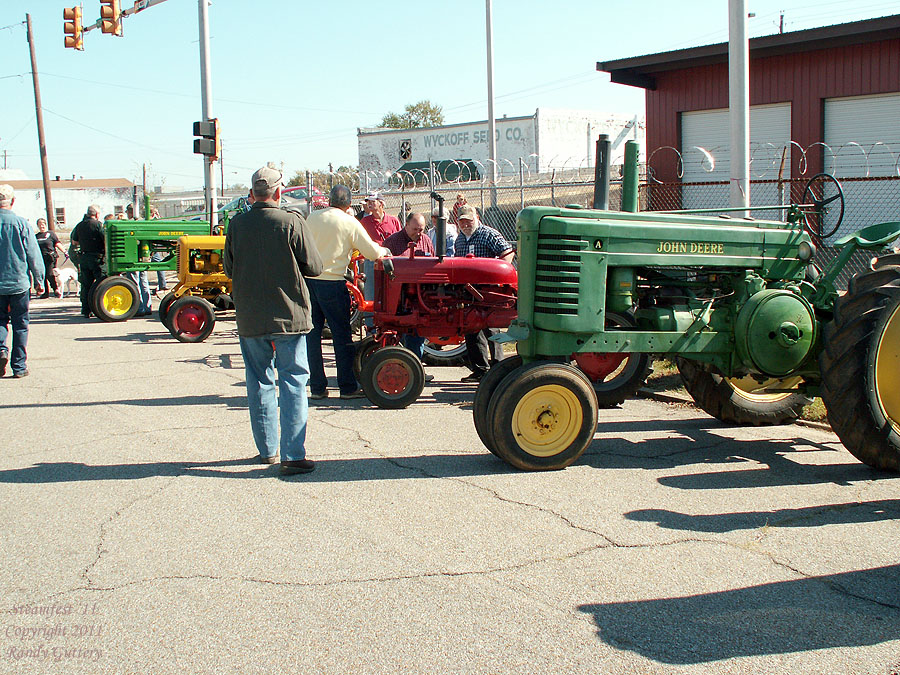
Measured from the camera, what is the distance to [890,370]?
546 cm

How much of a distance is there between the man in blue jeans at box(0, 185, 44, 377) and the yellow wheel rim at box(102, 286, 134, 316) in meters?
5.39

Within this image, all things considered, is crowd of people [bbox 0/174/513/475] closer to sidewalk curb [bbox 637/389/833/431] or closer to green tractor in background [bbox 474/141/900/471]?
green tractor in background [bbox 474/141/900/471]

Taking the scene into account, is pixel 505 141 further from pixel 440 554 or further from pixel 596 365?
pixel 440 554

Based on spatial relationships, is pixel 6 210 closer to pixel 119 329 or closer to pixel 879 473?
pixel 119 329

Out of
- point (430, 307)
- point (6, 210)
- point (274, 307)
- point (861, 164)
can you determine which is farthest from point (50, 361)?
point (861, 164)

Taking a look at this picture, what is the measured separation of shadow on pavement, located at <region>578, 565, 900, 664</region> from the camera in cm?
334

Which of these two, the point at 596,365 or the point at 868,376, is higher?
the point at 868,376

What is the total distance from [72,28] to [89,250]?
6.76m

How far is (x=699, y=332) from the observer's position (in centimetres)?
604

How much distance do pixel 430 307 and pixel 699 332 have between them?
Result: 2.90 meters

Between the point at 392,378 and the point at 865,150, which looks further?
the point at 865,150

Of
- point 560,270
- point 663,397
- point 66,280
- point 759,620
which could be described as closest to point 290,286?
point 560,270

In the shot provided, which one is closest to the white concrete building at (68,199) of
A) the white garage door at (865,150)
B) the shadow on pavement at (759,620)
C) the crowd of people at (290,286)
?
the white garage door at (865,150)

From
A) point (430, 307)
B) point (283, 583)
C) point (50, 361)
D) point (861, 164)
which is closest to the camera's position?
point (283, 583)
